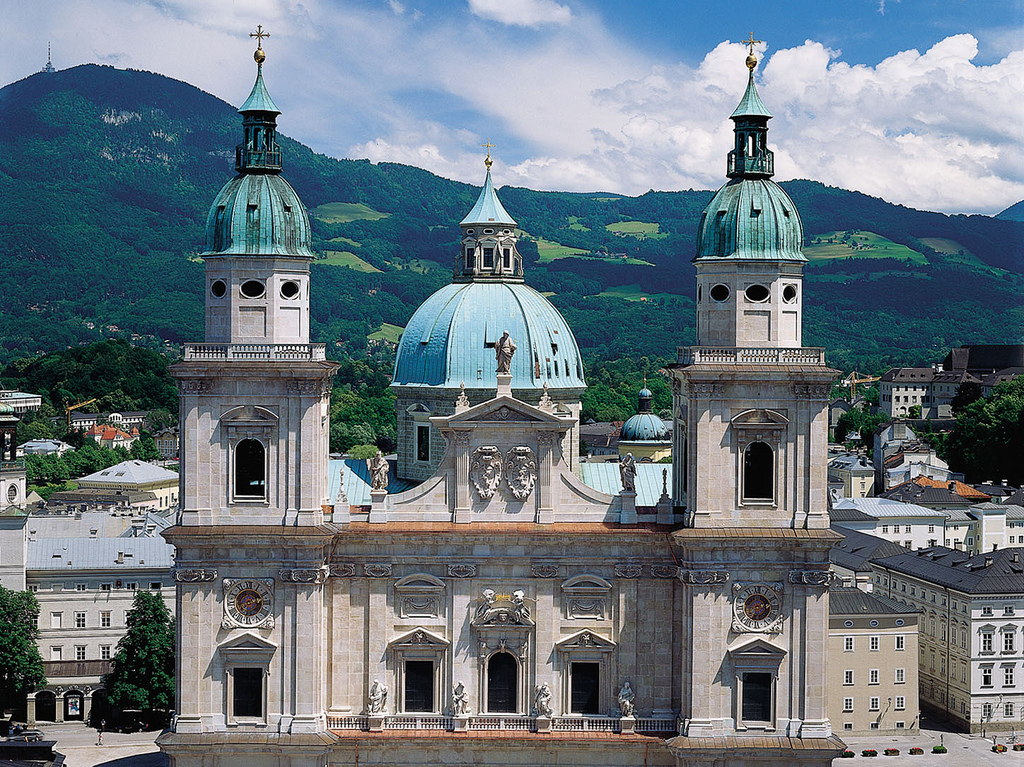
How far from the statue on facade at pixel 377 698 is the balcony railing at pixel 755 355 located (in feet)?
58.7

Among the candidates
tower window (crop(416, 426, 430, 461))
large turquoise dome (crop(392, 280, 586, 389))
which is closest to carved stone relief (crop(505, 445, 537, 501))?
large turquoise dome (crop(392, 280, 586, 389))

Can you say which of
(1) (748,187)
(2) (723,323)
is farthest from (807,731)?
(1) (748,187)

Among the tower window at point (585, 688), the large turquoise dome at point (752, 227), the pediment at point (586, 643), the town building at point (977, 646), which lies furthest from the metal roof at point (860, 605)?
the large turquoise dome at point (752, 227)

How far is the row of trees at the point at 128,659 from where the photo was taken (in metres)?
79.6

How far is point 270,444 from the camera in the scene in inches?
2101

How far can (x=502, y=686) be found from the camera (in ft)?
180

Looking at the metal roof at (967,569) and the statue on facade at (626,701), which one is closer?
the statue on facade at (626,701)

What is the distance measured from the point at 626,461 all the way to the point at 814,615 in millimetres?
9798

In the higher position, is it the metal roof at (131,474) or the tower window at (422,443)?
the tower window at (422,443)

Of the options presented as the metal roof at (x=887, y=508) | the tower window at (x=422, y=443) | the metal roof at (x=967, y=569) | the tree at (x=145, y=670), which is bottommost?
the tree at (x=145, y=670)

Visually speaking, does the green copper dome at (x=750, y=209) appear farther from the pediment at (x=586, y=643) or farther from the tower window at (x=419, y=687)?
the tower window at (x=419, y=687)

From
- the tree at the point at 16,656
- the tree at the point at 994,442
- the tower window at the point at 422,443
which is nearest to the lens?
the tower window at the point at 422,443

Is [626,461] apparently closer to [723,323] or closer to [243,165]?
[723,323]

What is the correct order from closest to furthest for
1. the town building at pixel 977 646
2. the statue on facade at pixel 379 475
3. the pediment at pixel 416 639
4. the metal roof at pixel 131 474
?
the pediment at pixel 416 639 → the statue on facade at pixel 379 475 → the town building at pixel 977 646 → the metal roof at pixel 131 474
